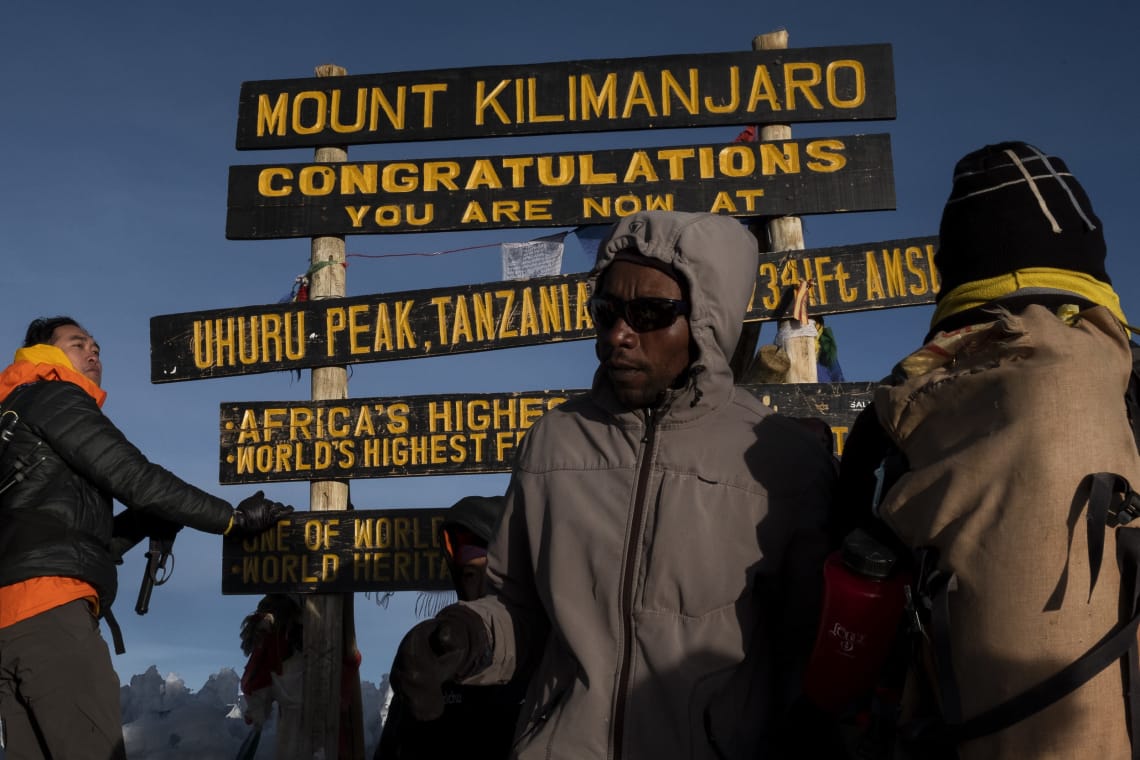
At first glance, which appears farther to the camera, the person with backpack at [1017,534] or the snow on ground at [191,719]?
the snow on ground at [191,719]

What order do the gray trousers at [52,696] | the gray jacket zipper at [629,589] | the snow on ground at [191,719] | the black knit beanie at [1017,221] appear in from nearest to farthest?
the black knit beanie at [1017,221] → the gray jacket zipper at [629,589] → the gray trousers at [52,696] → the snow on ground at [191,719]

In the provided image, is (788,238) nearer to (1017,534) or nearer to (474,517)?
(474,517)

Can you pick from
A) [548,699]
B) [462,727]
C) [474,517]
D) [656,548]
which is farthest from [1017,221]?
[474,517]

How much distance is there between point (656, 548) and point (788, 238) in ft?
16.8

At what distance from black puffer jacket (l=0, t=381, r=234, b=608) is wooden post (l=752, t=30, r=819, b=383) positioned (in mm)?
3784

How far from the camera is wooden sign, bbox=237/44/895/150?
7.43 m

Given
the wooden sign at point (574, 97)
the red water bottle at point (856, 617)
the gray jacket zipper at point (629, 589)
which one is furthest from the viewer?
the wooden sign at point (574, 97)

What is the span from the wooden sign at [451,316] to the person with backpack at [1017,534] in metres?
5.09

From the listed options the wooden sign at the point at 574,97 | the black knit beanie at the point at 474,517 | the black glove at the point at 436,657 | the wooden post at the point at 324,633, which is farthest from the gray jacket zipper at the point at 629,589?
the wooden sign at the point at 574,97

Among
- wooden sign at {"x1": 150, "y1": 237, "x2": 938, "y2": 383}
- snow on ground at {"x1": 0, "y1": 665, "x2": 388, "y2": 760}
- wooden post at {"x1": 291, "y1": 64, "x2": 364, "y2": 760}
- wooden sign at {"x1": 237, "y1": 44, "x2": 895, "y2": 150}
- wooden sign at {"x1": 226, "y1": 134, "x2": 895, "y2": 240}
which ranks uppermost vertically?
wooden sign at {"x1": 237, "y1": 44, "x2": 895, "y2": 150}

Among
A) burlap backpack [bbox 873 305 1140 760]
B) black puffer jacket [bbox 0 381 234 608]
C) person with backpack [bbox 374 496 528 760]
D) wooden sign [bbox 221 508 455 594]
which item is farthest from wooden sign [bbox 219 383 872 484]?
burlap backpack [bbox 873 305 1140 760]

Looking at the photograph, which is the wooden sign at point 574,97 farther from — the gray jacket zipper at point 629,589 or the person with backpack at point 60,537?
the gray jacket zipper at point 629,589

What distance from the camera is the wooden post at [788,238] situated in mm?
7125

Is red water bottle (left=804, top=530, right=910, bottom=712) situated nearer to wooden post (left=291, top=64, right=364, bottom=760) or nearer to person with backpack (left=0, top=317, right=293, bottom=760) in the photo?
person with backpack (left=0, top=317, right=293, bottom=760)
